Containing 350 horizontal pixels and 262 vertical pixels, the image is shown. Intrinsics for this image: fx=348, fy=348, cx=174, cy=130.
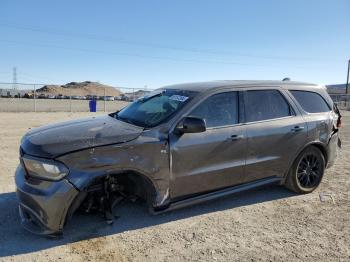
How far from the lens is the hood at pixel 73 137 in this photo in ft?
11.9

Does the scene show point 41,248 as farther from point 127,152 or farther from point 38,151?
point 127,152

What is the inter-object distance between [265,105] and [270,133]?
0.43m

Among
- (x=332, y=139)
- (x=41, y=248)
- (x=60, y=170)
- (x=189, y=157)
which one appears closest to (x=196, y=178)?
(x=189, y=157)

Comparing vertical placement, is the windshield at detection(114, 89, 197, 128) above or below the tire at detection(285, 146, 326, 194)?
above

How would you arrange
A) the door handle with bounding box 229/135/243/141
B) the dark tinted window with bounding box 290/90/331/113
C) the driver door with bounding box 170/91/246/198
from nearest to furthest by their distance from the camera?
the driver door with bounding box 170/91/246/198, the door handle with bounding box 229/135/243/141, the dark tinted window with bounding box 290/90/331/113

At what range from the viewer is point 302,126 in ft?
17.5

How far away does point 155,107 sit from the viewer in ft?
15.6

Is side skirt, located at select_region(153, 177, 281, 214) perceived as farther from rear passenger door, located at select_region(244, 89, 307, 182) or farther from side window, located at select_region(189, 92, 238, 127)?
side window, located at select_region(189, 92, 238, 127)

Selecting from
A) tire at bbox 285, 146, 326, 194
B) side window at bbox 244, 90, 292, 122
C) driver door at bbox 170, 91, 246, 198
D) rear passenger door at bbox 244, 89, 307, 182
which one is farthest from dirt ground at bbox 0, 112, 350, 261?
side window at bbox 244, 90, 292, 122

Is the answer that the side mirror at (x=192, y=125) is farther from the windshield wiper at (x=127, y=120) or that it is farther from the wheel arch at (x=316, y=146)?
the wheel arch at (x=316, y=146)

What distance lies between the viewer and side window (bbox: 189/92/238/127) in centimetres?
448

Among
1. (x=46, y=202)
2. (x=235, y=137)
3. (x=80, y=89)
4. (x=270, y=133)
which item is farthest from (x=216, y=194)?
(x=80, y=89)

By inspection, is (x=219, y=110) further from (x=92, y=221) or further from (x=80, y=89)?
(x=80, y=89)

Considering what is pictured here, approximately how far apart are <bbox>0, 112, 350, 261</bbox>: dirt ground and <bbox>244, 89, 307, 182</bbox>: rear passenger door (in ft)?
1.83
